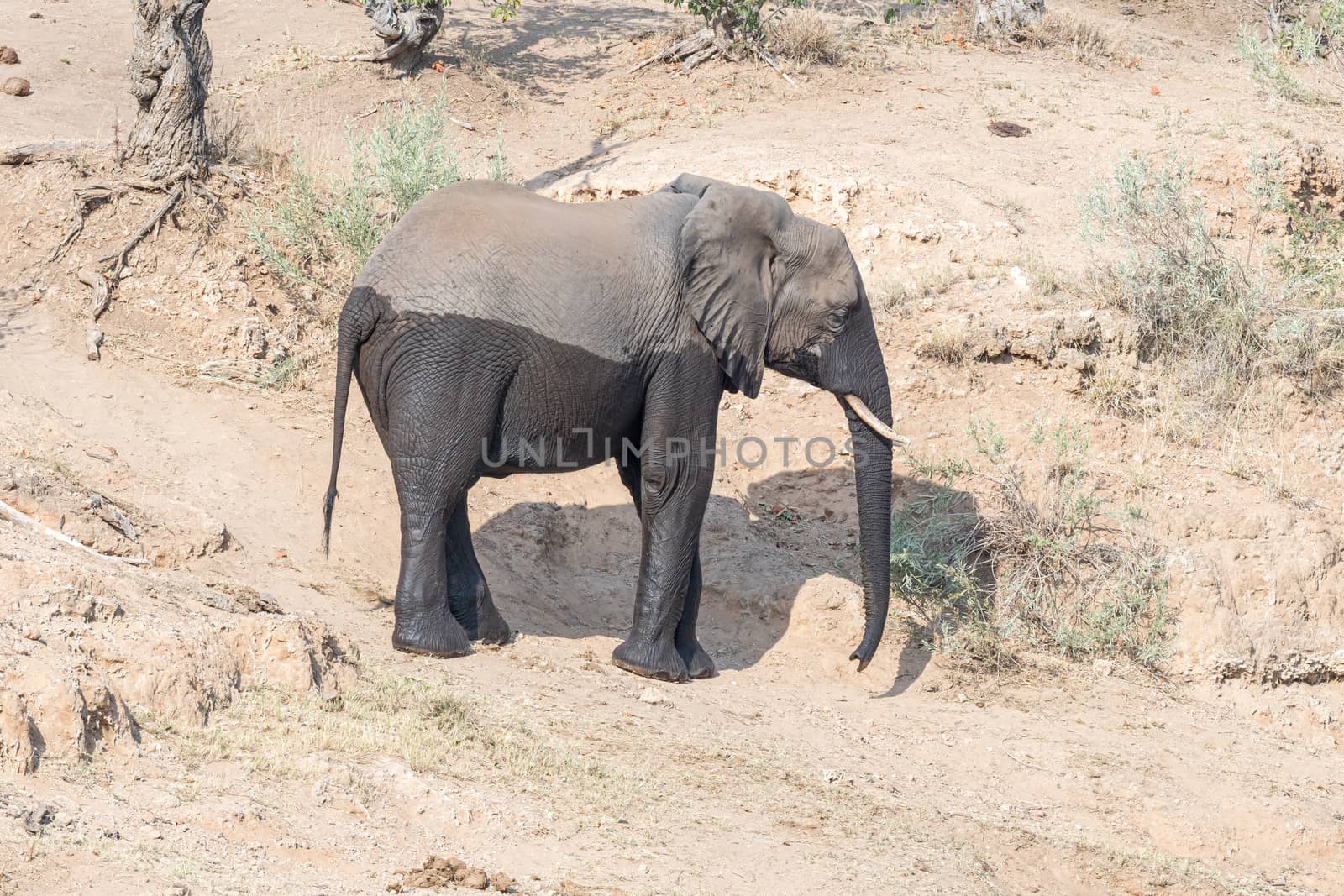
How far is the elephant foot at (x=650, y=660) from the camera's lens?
8133mm

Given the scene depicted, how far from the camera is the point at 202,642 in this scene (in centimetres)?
611

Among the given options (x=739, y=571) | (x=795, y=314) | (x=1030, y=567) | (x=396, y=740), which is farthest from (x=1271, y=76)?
(x=396, y=740)

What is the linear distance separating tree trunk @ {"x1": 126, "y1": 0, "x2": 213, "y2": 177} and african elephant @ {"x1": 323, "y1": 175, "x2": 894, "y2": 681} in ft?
18.5

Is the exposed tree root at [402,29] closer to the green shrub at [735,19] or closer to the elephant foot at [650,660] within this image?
the green shrub at [735,19]

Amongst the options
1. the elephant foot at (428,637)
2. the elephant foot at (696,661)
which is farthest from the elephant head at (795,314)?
the elephant foot at (428,637)

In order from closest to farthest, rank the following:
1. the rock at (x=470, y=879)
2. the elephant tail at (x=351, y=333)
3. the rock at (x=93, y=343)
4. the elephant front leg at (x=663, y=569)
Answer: the rock at (x=470, y=879)
the elephant tail at (x=351, y=333)
the elephant front leg at (x=663, y=569)
the rock at (x=93, y=343)

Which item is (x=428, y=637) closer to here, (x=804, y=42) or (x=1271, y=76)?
(x=1271, y=76)

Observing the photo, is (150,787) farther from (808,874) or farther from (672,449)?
(672,449)

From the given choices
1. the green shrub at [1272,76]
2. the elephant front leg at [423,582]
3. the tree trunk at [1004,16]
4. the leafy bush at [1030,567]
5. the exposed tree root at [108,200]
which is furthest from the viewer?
the tree trunk at [1004,16]

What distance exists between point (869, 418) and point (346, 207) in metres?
6.42

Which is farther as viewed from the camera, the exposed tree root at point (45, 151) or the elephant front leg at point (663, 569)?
the exposed tree root at point (45, 151)

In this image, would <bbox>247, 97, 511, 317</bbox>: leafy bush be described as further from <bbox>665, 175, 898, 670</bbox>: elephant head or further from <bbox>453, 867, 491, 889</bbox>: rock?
<bbox>453, 867, 491, 889</bbox>: rock

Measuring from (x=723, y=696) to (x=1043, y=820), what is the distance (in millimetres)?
1977

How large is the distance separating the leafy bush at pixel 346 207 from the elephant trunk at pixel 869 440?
17.9 ft
